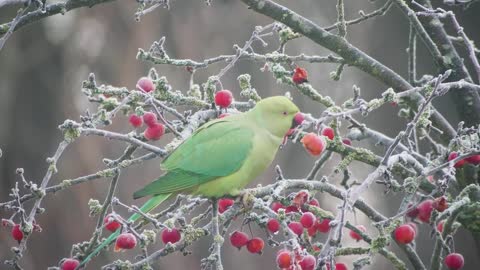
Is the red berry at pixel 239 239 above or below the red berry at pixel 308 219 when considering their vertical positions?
below

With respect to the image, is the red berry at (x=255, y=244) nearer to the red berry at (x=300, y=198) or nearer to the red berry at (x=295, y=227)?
the red berry at (x=295, y=227)

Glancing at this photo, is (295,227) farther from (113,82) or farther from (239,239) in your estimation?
(113,82)

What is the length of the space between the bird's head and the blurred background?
4.76 metres

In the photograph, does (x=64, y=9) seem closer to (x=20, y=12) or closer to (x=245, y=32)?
(x=20, y=12)

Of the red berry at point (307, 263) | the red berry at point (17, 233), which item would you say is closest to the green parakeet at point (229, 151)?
the red berry at point (17, 233)

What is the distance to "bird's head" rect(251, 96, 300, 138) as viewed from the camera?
273cm

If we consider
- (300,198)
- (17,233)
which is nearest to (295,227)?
(300,198)

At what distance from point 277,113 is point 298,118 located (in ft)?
0.28

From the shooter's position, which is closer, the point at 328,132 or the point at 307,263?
the point at 307,263

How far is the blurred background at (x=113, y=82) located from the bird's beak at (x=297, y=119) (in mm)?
4772

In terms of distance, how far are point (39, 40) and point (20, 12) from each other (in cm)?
671

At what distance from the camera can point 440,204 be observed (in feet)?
8.01

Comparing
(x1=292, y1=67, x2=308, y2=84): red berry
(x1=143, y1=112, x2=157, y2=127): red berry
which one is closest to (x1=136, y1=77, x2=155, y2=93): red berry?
(x1=143, y1=112, x2=157, y2=127): red berry

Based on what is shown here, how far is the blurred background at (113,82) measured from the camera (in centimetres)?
780
